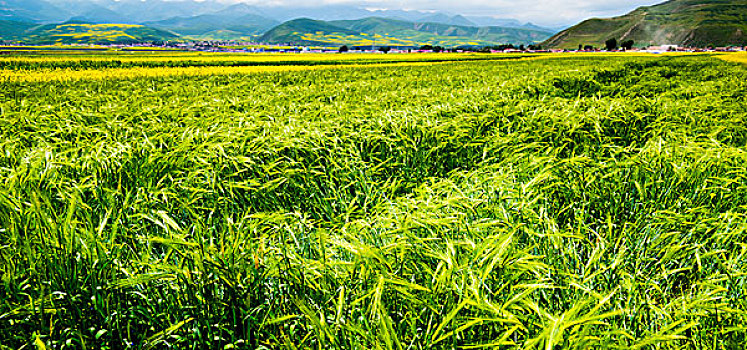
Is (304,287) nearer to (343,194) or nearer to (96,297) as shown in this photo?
(96,297)

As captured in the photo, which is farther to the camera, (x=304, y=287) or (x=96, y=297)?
(x=304, y=287)

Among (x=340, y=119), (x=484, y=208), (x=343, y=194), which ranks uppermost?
(x=340, y=119)

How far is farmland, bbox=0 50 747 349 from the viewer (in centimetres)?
168

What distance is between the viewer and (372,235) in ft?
8.80

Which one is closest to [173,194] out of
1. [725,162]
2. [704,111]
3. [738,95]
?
[725,162]

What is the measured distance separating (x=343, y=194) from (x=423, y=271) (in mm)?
2162

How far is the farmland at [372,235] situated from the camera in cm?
168

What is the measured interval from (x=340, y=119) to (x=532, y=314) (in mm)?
4360

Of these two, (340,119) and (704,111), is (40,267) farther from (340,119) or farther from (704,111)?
(704,111)

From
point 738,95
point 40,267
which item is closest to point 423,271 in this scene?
point 40,267

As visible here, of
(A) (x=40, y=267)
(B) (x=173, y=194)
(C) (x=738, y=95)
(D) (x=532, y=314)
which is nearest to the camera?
(D) (x=532, y=314)

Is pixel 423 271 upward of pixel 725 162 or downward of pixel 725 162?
downward

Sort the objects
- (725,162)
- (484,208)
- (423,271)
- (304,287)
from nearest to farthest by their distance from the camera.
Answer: (304,287)
(423,271)
(484,208)
(725,162)

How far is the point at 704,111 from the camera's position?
6.95 m
